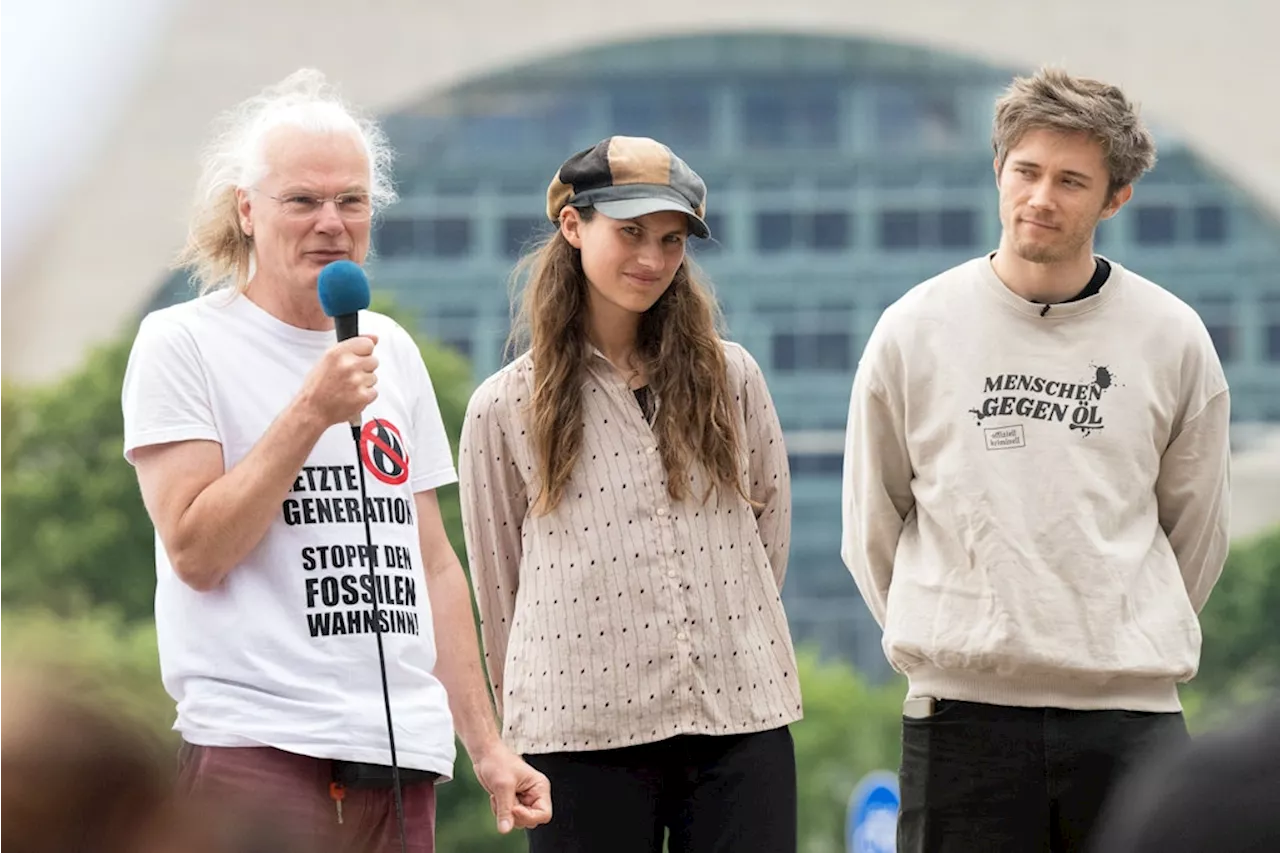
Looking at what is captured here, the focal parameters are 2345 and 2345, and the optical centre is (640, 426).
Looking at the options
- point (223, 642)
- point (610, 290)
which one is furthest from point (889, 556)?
point (223, 642)

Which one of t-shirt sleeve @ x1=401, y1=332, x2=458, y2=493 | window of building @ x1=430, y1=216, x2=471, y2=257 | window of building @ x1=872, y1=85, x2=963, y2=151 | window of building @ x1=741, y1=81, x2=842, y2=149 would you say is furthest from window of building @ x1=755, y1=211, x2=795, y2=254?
t-shirt sleeve @ x1=401, y1=332, x2=458, y2=493

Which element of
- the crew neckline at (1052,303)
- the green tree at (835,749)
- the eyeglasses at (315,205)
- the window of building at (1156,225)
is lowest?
the green tree at (835,749)

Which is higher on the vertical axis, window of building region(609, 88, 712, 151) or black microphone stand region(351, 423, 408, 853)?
window of building region(609, 88, 712, 151)

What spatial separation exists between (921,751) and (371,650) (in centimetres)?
111

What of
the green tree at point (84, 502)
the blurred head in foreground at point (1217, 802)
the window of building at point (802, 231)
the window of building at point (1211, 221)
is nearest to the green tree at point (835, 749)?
the green tree at point (84, 502)

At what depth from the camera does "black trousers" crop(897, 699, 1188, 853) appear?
4117 millimetres

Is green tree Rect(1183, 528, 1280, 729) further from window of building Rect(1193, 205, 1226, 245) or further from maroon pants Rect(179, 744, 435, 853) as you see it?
maroon pants Rect(179, 744, 435, 853)

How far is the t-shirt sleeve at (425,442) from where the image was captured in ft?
12.9

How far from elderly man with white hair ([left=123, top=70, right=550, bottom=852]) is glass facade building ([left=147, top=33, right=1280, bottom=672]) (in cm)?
6948

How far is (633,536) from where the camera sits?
4.01m

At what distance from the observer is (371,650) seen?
3652 millimetres

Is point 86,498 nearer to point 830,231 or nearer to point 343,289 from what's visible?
point 343,289

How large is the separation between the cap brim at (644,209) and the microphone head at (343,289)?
67 cm

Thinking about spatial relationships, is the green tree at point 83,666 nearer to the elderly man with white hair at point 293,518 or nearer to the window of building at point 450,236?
the elderly man with white hair at point 293,518
